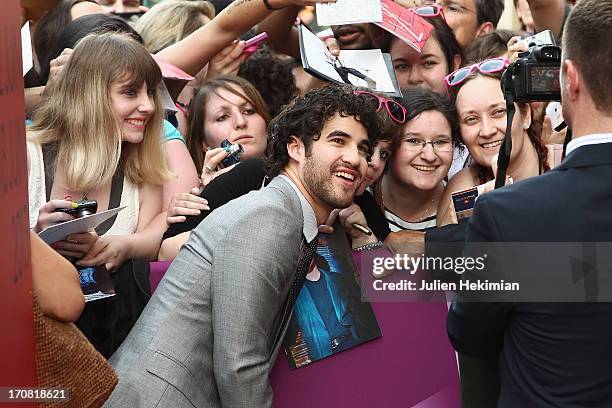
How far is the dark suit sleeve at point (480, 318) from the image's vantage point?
254 centimetres

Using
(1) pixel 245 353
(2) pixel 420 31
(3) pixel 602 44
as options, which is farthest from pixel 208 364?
(2) pixel 420 31

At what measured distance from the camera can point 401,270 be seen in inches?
139

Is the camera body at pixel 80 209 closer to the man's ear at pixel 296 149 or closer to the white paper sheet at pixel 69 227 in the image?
the white paper sheet at pixel 69 227

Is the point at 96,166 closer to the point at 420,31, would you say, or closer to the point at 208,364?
the point at 208,364

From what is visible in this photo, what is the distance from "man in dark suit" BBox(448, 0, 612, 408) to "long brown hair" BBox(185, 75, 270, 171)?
2201mm

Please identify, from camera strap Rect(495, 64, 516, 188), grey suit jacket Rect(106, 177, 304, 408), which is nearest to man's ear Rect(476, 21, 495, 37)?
camera strap Rect(495, 64, 516, 188)

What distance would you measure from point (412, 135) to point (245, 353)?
1.39 m

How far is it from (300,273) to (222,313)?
0.35 metres

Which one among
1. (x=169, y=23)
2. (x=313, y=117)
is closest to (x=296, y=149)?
(x=313, y=117)

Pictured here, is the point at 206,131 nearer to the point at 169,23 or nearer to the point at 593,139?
the point at 169,23

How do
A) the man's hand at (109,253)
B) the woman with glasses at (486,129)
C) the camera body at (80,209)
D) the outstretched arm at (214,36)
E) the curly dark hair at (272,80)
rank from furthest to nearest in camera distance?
the curly dark hair at (272,80), the outstretched arm at (214,36), the woman with glasses at (486,129), the man's hand at (109,253), the camera body at (80,209)

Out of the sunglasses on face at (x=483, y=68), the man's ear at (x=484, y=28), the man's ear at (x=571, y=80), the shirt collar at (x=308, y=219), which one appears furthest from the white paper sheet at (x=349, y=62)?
the man's ear at (x=571, y=80)

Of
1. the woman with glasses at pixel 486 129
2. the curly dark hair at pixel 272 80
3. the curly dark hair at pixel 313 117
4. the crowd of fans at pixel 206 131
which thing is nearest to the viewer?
the curly dark hair at pixel 313 117

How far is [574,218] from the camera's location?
2.50 metres
